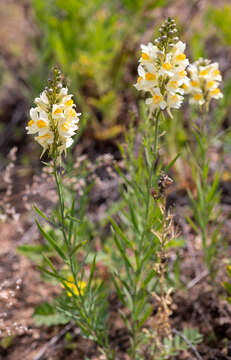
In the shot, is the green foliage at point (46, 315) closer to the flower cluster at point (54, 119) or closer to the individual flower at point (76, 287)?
the individual flower at point (76, 287)

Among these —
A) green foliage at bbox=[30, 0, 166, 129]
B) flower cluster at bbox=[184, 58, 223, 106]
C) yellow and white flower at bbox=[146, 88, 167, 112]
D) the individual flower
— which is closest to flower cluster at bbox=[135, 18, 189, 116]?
yellow and white flower at bbox=[146, 88, 167, 112]

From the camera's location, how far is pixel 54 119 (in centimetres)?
124

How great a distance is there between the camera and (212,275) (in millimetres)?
1964

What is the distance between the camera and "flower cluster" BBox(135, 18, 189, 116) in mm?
1275

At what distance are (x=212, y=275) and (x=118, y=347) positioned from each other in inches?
26.9

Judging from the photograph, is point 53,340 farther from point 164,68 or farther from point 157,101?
point 164,68

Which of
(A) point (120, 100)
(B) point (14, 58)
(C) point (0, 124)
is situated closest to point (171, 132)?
(A) point (120, 100)

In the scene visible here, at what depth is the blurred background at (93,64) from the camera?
3527 mm

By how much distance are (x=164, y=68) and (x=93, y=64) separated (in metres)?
2.56

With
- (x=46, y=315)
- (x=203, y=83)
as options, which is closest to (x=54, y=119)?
(x=203, y=83)

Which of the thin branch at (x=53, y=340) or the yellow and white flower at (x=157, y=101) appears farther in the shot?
the thin branch at (x=53, y=340)

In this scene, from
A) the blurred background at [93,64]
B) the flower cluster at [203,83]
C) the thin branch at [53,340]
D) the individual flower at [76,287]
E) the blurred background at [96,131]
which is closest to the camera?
the individual flower at [76,287]

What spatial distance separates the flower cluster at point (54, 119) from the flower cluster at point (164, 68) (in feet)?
1.00

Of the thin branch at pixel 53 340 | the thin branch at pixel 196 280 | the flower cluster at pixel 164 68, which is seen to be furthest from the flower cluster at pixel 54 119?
the thin branch at pixel 196 280
